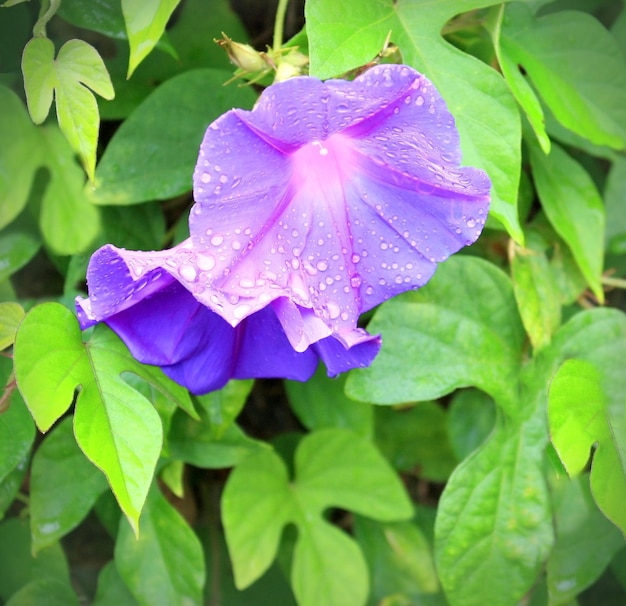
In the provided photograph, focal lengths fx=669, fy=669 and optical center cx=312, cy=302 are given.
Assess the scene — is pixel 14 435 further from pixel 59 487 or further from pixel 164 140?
pixel 164 140

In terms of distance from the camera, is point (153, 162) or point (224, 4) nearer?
point (153, 162)

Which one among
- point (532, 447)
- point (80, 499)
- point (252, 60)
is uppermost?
point (252, 60)

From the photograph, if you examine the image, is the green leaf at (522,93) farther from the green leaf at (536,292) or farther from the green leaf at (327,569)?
the green leaf at (327,569)

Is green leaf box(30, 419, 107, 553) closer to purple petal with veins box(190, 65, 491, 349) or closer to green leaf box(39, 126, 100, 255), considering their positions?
green leaf box(39, 126, 100, 255)

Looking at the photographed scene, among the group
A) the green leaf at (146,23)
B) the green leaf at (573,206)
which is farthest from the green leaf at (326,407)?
the green leaf at (146,23)

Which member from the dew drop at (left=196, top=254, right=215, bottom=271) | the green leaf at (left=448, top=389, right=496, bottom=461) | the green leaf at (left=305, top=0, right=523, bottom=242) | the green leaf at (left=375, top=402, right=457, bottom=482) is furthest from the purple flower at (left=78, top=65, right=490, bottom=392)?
the green leaf at (left=375, top=402, right=457, bottom=482)

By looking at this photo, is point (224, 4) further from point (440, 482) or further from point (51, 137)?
point (440, 482)

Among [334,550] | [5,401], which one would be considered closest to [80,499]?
[5,401]
